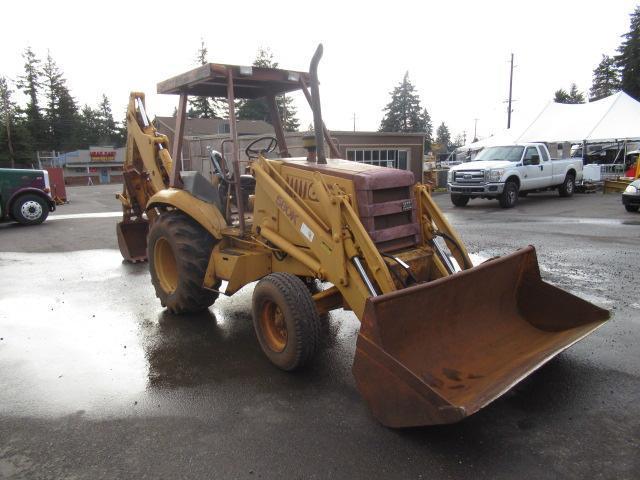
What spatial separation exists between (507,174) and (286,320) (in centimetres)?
1477

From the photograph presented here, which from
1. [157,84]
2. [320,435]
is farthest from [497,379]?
[157,84]

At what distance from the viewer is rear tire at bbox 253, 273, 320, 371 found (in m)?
3.81

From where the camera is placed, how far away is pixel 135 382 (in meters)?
4.15

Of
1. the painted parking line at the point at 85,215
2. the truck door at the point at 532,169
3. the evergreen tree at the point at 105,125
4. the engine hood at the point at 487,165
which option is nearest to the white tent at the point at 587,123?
the truck door at the point at 532,169

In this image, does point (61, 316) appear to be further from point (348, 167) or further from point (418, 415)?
point (418, 415)

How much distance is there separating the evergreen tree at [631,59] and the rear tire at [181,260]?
197 ft

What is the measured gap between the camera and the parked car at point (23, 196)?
14.1 m

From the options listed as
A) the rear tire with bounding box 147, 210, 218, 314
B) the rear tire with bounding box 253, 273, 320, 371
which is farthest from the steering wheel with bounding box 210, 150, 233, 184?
the rear tire with bounding box 253, 273, 320, 371

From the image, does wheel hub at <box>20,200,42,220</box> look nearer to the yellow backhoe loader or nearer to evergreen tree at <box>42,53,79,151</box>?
the yellow backhoe loader

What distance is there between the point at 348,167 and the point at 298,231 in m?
0.79

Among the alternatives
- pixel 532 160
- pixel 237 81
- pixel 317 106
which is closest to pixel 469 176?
pixel 532 160

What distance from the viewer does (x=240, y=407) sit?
368cm

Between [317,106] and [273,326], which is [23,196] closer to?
[273,326]

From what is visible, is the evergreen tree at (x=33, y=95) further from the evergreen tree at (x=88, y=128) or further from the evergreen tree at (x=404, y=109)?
the evergreen tree at (x=404, y=109)
